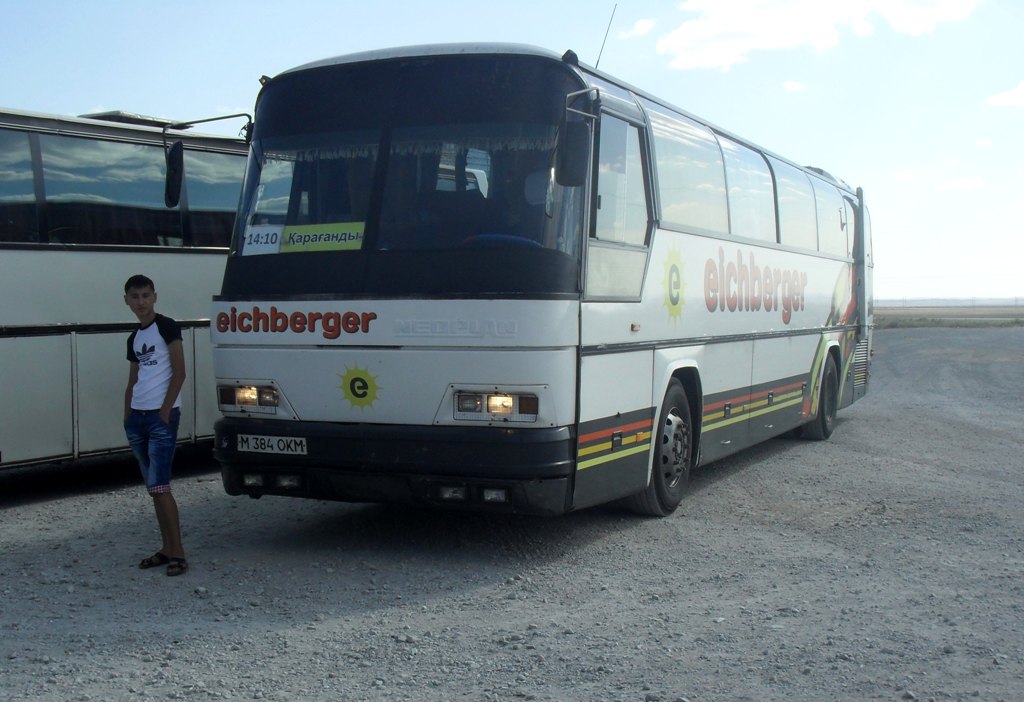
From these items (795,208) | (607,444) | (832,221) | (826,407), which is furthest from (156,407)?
(832,221)

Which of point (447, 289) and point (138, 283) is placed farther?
point (138, 283)

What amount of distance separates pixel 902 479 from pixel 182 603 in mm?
7199

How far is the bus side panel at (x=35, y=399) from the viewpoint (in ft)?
31.6

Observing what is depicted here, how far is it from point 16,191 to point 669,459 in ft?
19.0

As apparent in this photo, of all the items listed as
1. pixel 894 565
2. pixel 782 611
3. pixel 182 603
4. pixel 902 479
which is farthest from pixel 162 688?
pixel 902 479

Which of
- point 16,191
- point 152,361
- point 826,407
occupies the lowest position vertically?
point 826,407

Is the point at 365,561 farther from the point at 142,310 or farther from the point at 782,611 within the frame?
the point at 782,611

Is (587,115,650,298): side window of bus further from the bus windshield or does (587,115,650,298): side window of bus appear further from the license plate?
the license plate

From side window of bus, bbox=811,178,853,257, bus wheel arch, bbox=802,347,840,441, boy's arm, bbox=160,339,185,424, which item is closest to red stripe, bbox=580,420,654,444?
boy's arm, bbox=160,339,185,424

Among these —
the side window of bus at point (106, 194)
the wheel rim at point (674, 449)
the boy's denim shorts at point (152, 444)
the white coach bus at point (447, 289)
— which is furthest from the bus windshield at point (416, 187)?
the side window of bus at point (106, 194)

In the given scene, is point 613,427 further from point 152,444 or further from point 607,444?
point 152,444

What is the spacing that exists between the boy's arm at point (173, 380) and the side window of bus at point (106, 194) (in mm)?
3431

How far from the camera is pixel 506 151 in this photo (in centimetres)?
714

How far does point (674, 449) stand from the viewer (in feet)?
29.6
